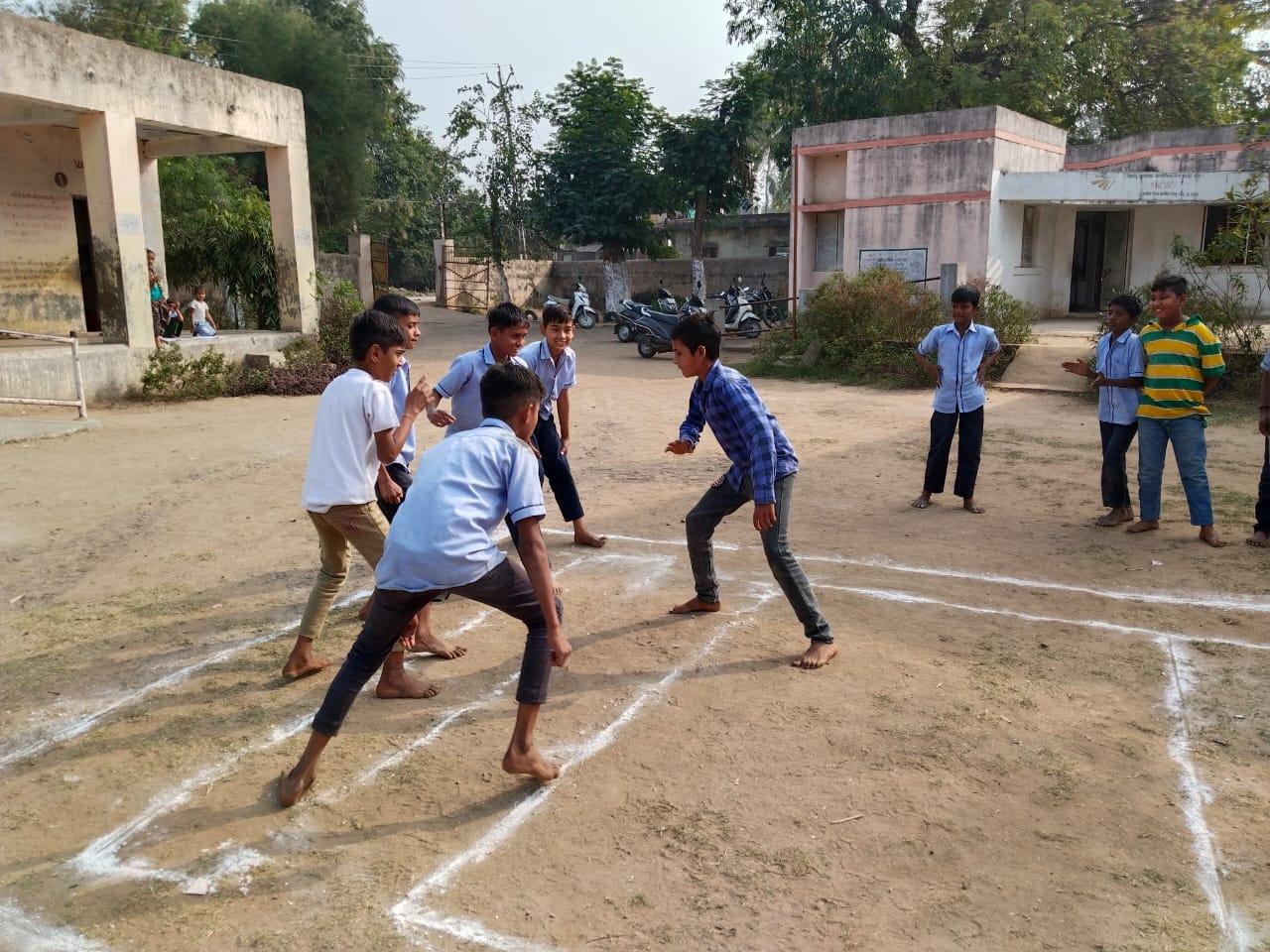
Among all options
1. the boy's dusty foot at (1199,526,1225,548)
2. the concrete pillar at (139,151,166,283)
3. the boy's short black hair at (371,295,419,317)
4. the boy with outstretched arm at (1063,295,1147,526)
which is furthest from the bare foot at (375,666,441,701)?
the concrete pillar at (139,151,166,283)

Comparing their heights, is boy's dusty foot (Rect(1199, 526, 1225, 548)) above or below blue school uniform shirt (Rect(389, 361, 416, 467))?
below

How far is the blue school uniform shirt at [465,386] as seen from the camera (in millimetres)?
5129

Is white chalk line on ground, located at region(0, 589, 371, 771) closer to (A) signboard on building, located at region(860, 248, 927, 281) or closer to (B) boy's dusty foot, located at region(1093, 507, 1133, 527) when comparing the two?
(B) boy's dusty foot, located at region(1093, 507, 1133, 527)

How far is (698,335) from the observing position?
4.36 m

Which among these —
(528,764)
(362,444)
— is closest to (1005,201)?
(362,444)

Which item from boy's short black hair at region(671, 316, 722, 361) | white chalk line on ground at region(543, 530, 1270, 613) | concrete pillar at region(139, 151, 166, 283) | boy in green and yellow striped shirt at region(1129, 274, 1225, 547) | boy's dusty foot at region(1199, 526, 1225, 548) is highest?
concrete pillar at region(139, 151, 166, 283)

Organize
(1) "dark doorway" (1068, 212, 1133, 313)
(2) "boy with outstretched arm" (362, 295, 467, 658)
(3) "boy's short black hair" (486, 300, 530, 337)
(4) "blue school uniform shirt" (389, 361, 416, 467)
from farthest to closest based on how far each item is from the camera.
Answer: (1) "dark doorway" (1068, 212, 1133, 313)
(3) "boy's short black hair" (486, 300, 530, 337)
(4) "blue school uniform shirt" (389, 361, 416, 467)
(2) "boy with outstretched arm" (362, 295, 467, 658)

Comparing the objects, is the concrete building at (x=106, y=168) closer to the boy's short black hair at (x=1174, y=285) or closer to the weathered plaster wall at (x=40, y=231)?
the weathered plaster wall at (x=40, y=231)

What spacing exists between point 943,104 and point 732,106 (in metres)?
5.33

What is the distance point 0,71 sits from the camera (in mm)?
11117

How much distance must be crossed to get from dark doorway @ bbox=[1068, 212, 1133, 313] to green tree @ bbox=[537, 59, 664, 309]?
10.6 meters

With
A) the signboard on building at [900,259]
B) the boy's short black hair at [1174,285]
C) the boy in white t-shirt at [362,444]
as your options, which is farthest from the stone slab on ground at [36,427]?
the signboard on building at [900,259]

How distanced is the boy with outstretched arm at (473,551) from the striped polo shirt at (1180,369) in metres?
4.56

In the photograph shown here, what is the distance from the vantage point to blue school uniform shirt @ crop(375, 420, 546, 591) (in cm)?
305
